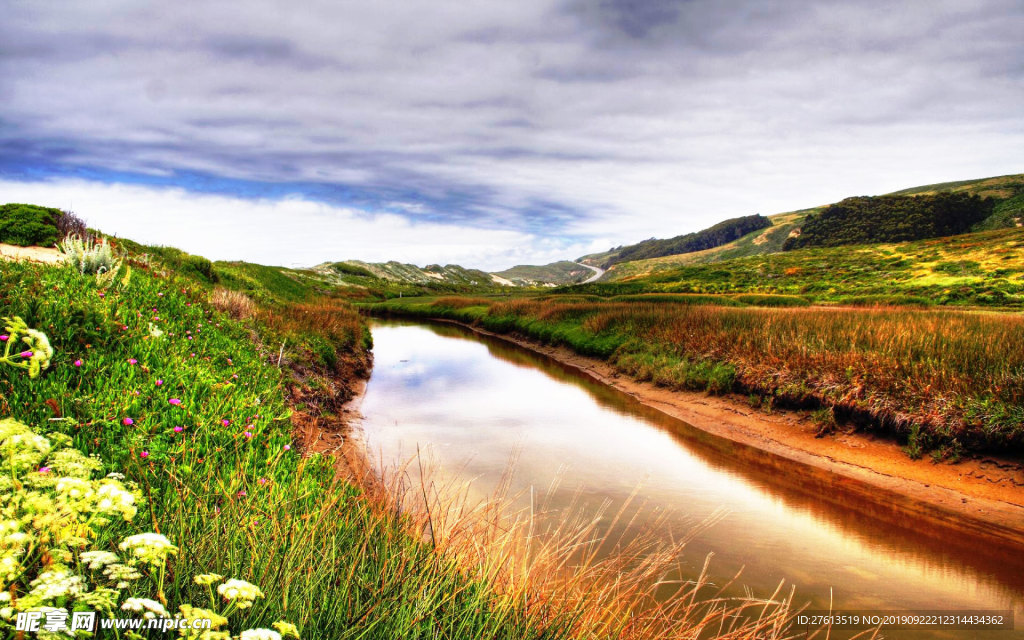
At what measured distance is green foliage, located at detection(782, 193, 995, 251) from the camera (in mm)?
115625

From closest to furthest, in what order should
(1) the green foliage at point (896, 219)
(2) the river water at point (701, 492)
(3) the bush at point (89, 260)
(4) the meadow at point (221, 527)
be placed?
(4) the meadow at point (221, 527), (2) the river water at point (701, 492), (3) the bush at point (89, 260), (1) the green foliage at point (896, 219)

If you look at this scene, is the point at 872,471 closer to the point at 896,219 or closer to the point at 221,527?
the point at 221,527

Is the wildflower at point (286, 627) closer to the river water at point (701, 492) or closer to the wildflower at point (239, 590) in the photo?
the wildflower at point (239, 590)

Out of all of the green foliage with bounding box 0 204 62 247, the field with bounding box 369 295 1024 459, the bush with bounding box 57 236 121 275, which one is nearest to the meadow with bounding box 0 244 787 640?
the bush with bounding box 57 236 121 275

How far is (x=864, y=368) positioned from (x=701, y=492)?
5263 millimetres

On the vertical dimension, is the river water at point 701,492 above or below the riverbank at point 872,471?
below

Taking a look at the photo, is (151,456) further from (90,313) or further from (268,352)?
(268,352)

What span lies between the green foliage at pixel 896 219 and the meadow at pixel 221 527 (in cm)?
14264

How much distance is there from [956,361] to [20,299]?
49.8ft

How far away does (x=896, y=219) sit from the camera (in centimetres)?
12200

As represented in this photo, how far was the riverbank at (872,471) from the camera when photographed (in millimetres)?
7020

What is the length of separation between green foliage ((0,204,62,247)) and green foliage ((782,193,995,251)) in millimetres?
143496

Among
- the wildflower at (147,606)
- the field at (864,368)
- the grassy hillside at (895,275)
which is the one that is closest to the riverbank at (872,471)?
the field at (864,368)

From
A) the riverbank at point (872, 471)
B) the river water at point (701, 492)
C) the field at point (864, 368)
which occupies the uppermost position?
the field at point (864, 368)
